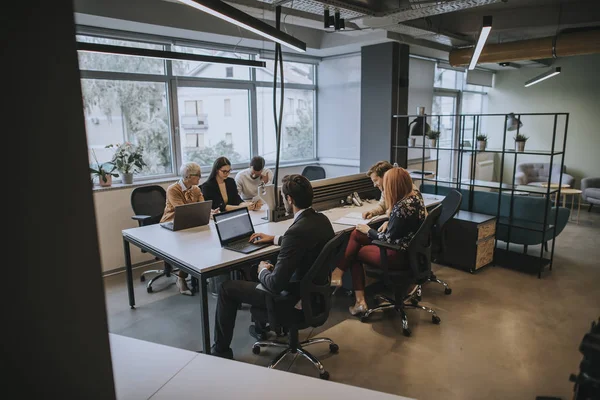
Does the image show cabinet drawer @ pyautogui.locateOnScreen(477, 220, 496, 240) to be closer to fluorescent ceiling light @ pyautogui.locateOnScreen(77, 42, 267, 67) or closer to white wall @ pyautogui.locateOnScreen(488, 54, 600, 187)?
fluorescent ceiling light @ pyautogui.locateOnScreen(77, 42, 267, 67)

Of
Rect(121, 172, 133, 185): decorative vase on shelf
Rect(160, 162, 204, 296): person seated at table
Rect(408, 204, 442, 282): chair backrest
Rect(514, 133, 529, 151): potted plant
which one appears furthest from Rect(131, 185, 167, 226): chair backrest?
Rect(514, 133, 529, 151): potted plant

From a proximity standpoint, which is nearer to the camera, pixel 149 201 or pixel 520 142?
pixel 149 201

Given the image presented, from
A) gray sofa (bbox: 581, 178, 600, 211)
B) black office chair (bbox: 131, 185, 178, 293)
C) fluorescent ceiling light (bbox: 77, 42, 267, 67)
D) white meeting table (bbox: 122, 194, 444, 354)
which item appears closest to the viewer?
white meeting table (bbox: 122, 194, 444, 354)

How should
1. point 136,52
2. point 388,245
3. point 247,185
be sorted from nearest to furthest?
point 388,245 < point 136,52 < point 247,185

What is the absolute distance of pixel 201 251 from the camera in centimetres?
280

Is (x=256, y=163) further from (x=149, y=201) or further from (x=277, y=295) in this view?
(x=277, y=295)

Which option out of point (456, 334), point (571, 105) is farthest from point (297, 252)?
point (571, 105)

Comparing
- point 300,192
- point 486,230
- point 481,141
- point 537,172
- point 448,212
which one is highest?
point 481,141

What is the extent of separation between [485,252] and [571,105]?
17.5 feet

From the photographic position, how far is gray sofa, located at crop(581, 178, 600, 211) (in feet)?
22.4

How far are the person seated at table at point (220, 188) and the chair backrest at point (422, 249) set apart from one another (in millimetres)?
1734

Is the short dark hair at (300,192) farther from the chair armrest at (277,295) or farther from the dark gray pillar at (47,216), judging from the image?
the dark gray pillar at (47,216)

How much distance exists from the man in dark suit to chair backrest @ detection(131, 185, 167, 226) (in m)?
1.87

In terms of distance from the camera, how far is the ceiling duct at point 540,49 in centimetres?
514
